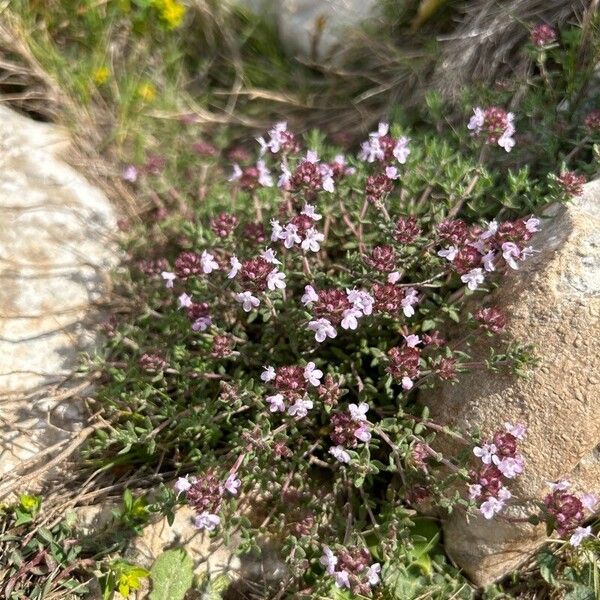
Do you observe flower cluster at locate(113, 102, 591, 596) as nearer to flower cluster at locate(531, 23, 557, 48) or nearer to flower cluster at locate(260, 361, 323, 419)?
flower cluster at locate(260, 361, 323, 419)

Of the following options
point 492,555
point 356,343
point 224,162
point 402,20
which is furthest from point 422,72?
point 492,555

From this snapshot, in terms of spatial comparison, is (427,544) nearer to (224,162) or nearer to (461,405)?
(461,405)

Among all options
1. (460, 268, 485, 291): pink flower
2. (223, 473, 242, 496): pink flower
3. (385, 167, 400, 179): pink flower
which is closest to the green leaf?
(223, 473, 242, 496): pink flower

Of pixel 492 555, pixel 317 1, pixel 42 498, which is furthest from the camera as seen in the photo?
pixel 317 1

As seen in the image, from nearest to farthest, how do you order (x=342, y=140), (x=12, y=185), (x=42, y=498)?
1. (x=42, y=498)
2. (x=12, y=185)
3. (x=342, y=140)

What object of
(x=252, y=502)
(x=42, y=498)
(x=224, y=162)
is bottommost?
(x=42, y=498)

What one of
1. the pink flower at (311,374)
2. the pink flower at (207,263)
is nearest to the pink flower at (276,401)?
the pink flower at (311,374)

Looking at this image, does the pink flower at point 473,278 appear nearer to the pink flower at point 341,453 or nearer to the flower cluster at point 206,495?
the pink flower at point 341,453
